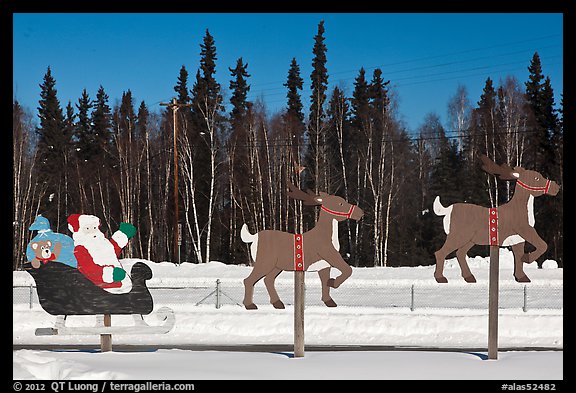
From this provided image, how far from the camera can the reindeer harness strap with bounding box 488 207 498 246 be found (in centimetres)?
1318

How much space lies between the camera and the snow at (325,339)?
34.6 feet

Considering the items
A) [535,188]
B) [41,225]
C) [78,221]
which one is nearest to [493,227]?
[535,188]

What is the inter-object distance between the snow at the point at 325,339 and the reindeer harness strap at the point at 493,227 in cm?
207

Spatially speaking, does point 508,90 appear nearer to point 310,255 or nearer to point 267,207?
point 267,207

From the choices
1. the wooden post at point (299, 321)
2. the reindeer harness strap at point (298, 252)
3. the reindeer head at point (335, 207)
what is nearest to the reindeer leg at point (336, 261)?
the reindeer harness strap at point (298, 252)

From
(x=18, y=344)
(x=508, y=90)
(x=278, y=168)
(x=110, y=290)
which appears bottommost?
(x=18, y=344)

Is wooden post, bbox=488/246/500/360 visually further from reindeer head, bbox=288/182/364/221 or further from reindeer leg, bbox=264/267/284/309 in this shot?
reindeer leg, bbox=264/267/284/309

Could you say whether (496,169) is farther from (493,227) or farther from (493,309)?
(493,309)

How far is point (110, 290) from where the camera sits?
1301cm

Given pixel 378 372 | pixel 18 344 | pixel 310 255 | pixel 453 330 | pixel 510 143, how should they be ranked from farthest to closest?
1. pixel 510 143
2. pixel 453 330
3. pixel 18 344
4. pixel 310 255
5. pixel 378 372

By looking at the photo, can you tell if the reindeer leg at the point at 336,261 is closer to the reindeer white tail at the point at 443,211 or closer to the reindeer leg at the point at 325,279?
the reindeer leg at the point at 325,279
